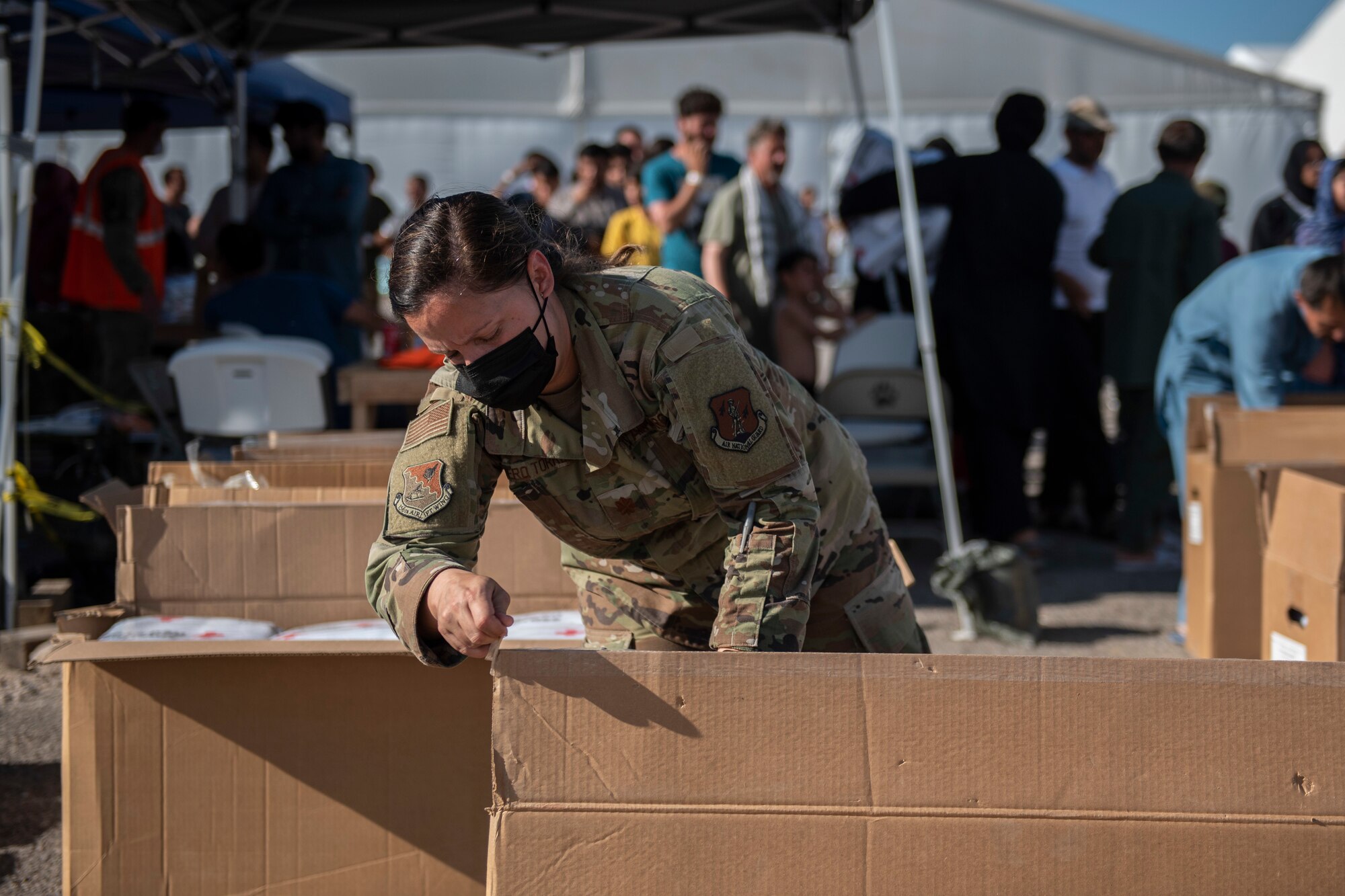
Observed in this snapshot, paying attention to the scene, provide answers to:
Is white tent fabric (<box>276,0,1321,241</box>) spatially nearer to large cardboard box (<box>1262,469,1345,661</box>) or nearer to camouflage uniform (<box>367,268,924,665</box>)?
large cardboard box (<box>1262,469,1345,661</box>)

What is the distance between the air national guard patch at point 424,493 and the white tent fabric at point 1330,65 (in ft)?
65.7

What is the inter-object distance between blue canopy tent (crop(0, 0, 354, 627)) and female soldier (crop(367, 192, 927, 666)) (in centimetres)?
301

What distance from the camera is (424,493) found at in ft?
5.40

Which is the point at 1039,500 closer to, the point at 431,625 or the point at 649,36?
the point at 649,36

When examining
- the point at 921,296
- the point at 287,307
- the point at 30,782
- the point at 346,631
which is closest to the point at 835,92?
the point at 287,307

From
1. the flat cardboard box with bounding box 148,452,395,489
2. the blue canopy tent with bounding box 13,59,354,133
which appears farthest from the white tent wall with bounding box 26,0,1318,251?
the flat cardboard box with bounding box 148,452,395,489

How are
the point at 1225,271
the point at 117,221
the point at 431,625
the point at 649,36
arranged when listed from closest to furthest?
the point at 431,625 < the point at 1225,271 < the point at 117,221 < the point at 649,36

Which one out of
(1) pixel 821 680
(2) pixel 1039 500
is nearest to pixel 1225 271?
(2) pixel 1039 500

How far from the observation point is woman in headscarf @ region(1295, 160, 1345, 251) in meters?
5.27

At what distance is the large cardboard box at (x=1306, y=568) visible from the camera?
273cm

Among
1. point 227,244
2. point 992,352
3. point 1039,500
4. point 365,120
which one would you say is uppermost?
point 365,120

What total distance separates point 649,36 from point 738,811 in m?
5.49

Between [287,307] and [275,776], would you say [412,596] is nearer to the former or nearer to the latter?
[275,776]

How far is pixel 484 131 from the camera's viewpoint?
12383 millimetres
